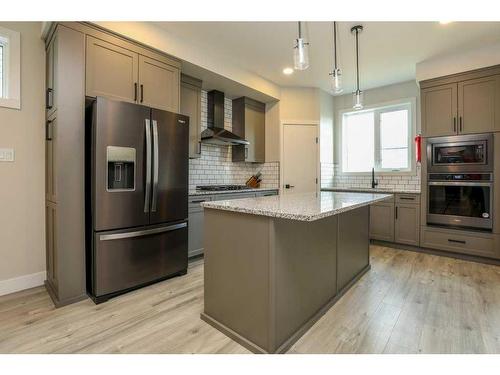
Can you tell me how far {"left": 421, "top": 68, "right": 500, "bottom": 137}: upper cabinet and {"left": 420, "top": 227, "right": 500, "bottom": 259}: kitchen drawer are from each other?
134 cm

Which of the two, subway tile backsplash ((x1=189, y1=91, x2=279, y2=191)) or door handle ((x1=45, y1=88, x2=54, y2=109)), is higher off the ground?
door handle ((x1=45, y1=88, x2=54, y2=109))

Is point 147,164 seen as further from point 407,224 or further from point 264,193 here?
point 407,224

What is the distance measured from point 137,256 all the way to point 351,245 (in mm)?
2112

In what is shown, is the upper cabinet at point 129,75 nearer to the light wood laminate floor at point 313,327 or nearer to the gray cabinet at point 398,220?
the light wood laminate floor at point 313,327

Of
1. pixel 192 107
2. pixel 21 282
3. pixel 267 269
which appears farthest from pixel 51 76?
pixel 267 269

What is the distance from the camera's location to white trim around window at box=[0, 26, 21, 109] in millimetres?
2445

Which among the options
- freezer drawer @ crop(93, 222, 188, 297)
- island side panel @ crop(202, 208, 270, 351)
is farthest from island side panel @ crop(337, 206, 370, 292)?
freezer drawer @ crop(93, 222, 188, 297)

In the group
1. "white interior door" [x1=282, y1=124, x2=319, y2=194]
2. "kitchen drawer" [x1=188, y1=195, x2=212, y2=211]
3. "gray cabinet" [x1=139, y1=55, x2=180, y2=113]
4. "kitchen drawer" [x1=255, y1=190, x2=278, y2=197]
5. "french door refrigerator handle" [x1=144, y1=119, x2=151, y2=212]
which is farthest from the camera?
"white interior door" [x1=282, y1=124, x2=319, y2=194]

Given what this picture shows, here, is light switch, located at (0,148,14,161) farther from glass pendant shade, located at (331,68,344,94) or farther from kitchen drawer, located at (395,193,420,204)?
kitchen drawer, located at (395,193,420,204)

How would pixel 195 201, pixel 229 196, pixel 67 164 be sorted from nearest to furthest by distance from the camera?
1. pixel 67 164
2. pixel 195 201
3. pixel 229 196

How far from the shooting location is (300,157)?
4.84 metres

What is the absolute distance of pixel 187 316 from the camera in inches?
82.0
